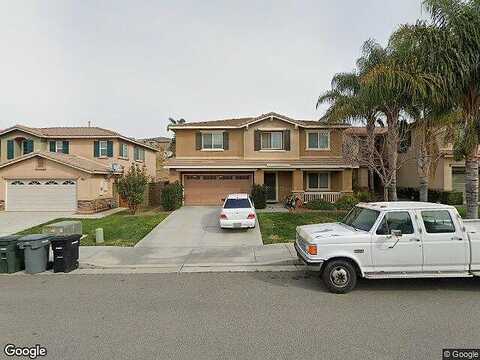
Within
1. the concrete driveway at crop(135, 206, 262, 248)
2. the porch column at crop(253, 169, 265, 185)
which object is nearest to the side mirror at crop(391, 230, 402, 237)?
the concrete driveway at crop(135, 206, 262, 248)

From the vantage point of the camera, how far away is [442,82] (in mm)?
10102

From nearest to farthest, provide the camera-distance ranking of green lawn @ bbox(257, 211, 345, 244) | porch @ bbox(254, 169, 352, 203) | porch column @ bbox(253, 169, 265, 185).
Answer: green lawn @ bbox(257, 211, 345, 244) → porch column @ bbox(253, 169, 265, 185) → porch @ bbox(254, 169, 352, 203)

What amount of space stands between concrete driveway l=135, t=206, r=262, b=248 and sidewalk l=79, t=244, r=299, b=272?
613 mm

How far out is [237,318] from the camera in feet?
17.8

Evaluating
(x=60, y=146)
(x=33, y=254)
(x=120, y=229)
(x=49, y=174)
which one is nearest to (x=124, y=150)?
(x=60, y=146)

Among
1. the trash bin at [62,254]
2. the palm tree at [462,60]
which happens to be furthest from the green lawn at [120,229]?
the palm tree at [462,60]

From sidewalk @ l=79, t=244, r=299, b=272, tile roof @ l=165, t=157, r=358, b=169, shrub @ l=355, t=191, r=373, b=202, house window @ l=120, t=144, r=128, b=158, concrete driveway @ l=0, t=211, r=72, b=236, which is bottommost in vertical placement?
sidewalk @ l=79, t=244, r=299, b=272

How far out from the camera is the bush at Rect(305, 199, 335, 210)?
19.9m

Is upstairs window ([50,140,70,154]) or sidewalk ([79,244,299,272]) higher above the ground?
upstairs window ([50,140,70,154])

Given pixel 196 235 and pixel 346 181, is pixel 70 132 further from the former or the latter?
pixel 346 181

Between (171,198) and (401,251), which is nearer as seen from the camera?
(401,251)

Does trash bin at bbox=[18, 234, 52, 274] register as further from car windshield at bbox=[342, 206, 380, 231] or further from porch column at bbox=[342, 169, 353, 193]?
porch column at bbox=[342, 169, 353, 193]

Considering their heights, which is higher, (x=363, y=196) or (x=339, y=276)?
(x=363, y=196)

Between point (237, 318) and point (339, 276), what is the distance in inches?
95.4
